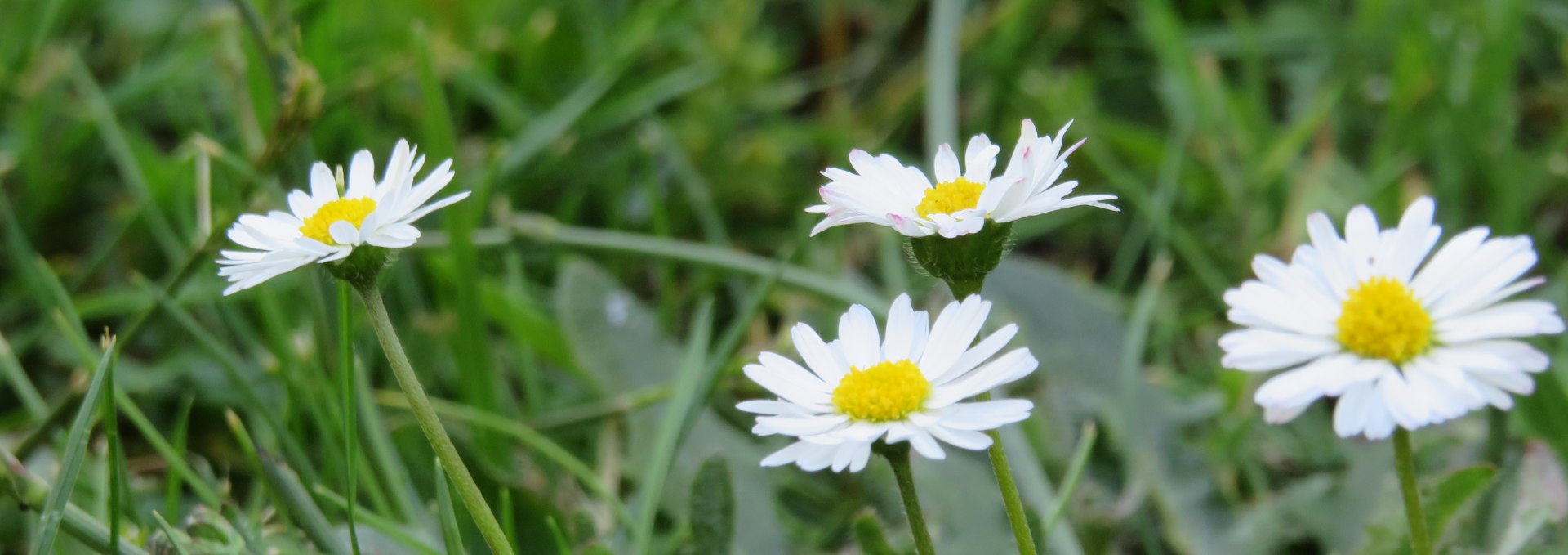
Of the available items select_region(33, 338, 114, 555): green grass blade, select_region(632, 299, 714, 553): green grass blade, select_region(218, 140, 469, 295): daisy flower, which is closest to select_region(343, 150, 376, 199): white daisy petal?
select_region(218, 140, 469, 295): daisy flower

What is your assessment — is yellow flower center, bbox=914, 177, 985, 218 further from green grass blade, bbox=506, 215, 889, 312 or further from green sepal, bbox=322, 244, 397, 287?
green grass blade, bbox=506, 215, 889, 312

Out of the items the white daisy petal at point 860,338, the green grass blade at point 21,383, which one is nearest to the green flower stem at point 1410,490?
the white daisy petal at point 860,338

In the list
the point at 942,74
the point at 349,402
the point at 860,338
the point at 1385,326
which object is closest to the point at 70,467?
the point at 349,402

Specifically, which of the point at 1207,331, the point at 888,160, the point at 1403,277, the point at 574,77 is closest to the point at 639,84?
the point at 574,77

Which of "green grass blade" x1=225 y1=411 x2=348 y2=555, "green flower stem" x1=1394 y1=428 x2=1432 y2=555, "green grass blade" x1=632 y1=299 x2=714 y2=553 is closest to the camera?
"green flower stem" x1=1394 y1=428 x2=1432 y2=555

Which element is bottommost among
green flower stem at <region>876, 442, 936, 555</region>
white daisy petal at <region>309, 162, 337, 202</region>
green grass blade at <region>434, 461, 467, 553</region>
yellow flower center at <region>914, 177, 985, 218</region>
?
green flower stem at <region>876, 442, 936, 555</region>
